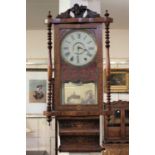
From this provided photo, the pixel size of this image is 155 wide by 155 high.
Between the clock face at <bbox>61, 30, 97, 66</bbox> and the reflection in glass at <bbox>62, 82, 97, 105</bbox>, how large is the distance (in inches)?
4.9

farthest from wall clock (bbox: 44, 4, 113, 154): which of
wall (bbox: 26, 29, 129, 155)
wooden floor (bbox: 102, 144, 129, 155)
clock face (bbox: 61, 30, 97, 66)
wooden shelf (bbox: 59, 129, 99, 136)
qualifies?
wall (bbox: 26, 29, 129, 155)

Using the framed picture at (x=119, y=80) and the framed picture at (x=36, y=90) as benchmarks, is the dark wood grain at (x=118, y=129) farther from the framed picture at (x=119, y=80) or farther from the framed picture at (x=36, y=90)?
the framed picture at (x=36, y=90)

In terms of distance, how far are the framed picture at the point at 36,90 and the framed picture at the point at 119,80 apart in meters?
0.99

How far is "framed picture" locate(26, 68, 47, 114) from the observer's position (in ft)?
15.8

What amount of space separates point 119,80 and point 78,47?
3.02 m

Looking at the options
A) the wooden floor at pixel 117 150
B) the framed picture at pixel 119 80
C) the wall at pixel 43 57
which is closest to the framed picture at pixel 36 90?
the wall at pixel 43 57

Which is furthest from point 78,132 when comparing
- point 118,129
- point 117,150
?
point 118,129

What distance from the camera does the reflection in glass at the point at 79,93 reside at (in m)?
1.91

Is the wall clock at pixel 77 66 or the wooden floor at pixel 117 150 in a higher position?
the wall clock at pixel 77 66

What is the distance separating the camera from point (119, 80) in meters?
4.85

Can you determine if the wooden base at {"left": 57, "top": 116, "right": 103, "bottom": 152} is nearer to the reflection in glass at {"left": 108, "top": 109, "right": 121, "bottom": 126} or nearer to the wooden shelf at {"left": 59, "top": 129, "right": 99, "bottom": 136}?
the wooden shelf at {"left": 59, "top": 129, "right": 99, "bottom": 136}

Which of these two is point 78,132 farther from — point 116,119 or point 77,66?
point 116,119
